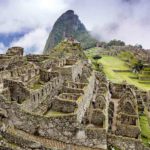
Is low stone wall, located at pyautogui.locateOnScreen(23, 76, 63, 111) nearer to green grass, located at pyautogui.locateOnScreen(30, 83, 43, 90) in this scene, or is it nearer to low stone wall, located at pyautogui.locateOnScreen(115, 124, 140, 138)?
green grass, located at pyautogui.locateOnScreen(30, 83, 43, 90)

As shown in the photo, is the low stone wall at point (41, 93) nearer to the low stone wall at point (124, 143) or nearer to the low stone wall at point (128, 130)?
the low stone wall at point (124, 143)

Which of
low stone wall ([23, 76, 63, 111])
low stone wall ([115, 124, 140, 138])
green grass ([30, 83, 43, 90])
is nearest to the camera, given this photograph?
low stone wall ([23, 76, 63, 111])

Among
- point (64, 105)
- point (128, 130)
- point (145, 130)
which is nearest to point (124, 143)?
point (64, 105)

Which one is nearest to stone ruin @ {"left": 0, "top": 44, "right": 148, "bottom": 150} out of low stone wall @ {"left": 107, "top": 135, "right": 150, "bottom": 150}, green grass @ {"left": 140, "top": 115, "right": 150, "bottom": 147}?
low stone wall @ {"left": 107, "top": 135, "right": 150, "bottom": 150}

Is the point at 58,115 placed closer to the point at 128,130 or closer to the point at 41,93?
the point at 41,93

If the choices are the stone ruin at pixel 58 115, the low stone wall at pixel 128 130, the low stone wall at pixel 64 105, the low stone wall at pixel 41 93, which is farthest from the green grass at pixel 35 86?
the low stone wall at pixel 128 130

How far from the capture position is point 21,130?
21.8 meters

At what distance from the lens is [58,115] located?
75.4 ft

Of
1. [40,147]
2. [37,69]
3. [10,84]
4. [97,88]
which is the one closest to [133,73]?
[97,88]

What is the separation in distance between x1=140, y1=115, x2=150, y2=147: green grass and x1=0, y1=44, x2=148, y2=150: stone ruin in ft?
3.97

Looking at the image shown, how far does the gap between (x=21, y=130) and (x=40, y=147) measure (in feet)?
13.2

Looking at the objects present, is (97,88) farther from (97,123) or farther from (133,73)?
(133,73)

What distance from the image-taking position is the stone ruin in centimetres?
2141

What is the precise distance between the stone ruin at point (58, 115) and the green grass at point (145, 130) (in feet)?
3.97
